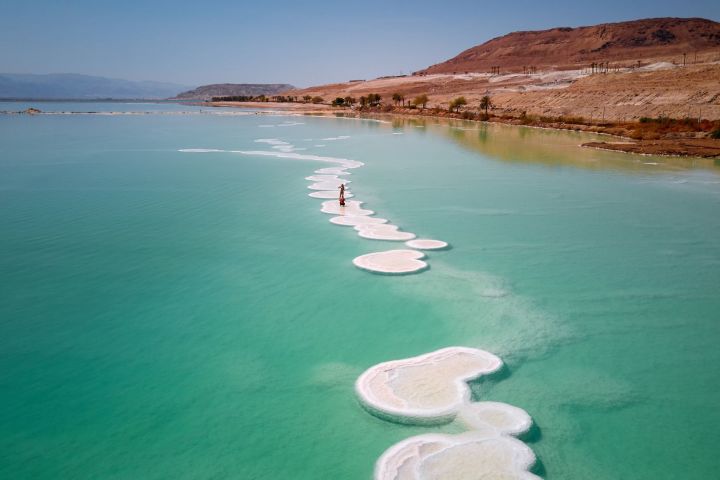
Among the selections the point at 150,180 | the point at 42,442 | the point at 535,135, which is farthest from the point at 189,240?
the point at 535,135

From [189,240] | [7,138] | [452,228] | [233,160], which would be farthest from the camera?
[7,138]

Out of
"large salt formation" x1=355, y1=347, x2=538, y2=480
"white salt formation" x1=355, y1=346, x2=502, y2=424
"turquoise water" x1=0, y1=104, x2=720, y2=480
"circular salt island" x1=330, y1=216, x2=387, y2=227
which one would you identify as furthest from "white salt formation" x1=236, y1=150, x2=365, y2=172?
"large salt formation" x1=355, y1=347, x2=538, y2=480

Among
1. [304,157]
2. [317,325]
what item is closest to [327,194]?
[304,157]

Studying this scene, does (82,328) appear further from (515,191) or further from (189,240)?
(515,191)

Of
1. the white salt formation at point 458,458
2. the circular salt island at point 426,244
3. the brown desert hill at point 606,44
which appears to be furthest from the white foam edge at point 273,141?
the brown desert hill at point 606,44

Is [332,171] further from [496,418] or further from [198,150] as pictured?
[496,418]

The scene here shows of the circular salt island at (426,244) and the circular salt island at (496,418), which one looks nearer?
the circular salt island at (496,418)

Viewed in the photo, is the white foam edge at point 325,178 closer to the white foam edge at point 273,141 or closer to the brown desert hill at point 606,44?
the white foam edge at point 273,141
